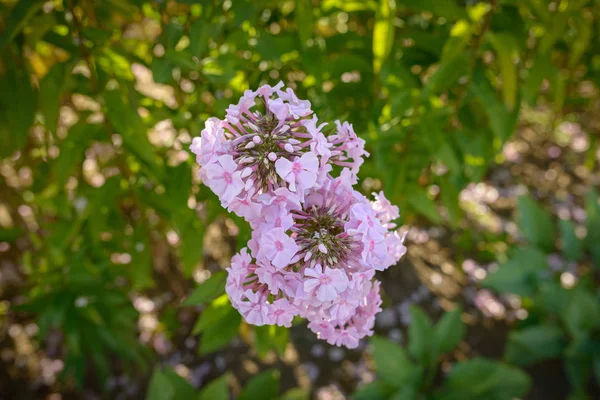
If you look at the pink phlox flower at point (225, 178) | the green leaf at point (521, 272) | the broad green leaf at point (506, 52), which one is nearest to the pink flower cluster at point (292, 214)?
the pink phlox flower at point (225, 178)

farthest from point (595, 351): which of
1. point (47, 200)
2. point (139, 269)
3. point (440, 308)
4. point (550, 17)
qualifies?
point (47, 200)

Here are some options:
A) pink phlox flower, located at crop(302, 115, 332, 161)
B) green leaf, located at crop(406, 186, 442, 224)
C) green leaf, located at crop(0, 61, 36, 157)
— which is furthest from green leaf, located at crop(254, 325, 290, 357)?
green leaf, located at crop(0, 61, 36, 157)

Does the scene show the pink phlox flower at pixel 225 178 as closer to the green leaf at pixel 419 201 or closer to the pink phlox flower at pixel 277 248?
the pink phlox flower at pixel 277 248

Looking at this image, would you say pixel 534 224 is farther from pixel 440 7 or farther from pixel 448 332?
pixel 440 7

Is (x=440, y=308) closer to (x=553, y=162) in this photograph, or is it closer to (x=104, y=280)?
(x=553, y=162)

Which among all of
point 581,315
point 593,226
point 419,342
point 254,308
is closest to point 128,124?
point 254,308

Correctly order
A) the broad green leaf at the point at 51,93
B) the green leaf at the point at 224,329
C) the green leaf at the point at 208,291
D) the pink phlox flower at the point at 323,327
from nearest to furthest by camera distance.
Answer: the pink phlox flower at the point at 323,327
the green leaf at the point at 208,291
the green leaf at the point at 224,329
the broad green leaf at the point at 51,93
